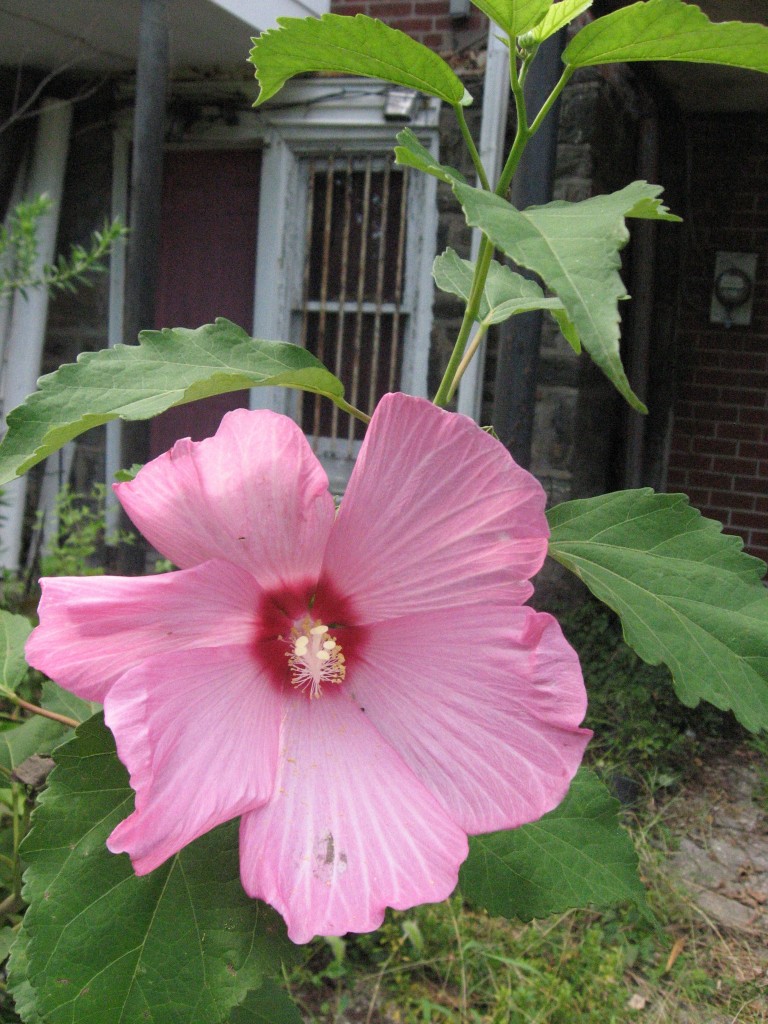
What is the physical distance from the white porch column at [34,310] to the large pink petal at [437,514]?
13.6 ft

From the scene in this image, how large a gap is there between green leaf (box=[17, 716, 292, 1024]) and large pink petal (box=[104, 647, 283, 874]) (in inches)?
4.4

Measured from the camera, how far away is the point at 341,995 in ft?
7.66

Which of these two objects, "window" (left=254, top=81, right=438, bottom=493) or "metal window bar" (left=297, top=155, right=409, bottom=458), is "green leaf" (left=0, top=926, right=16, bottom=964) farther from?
"metal window bar" (left=297, top=155, right=409, bottom=458)

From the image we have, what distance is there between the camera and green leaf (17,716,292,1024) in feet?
1.77

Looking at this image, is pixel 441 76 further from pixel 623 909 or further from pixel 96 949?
pixel 623 909

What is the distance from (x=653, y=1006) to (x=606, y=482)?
270 centimetres

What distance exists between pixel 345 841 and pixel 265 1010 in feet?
1.38

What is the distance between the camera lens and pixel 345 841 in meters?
0.49

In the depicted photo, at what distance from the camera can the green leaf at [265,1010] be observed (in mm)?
806

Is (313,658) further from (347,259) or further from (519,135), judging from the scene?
(347,259)

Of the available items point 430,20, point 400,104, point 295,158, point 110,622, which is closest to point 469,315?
point 110,622

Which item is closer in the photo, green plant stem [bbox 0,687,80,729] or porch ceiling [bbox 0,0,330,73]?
green plant stem [bbox 0,687,80,729]

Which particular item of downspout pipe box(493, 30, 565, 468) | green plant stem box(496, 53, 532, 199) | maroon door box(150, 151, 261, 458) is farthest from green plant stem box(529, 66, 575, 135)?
maroon door box(150, 151, 261, 458)

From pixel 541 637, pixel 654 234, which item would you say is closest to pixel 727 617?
pixel 541 637
